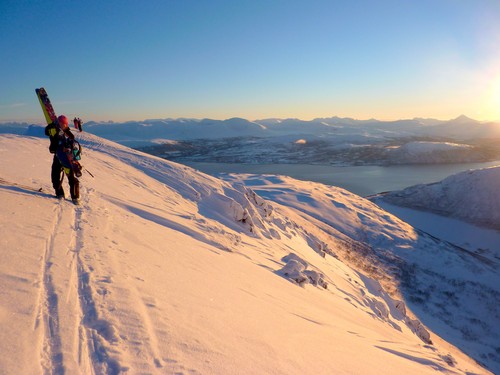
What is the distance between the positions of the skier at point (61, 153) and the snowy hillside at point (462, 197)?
43.7m

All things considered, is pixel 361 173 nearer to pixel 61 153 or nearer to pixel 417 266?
pixel 417 266

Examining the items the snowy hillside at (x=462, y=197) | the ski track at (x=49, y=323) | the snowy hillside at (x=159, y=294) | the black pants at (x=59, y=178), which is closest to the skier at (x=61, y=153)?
the black pants at (x=59, y=178)

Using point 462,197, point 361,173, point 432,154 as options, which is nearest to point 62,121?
point 462,197

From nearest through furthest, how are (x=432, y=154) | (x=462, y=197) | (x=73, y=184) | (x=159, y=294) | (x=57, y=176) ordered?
(x=159, y=294) < (x=57, y=176) < (x=73, y=184) < (x=462, y=197) < (x=432, y=154)

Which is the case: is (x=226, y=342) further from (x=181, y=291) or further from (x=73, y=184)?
(x=73, y=184)

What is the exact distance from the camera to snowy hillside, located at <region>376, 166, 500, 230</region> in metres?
39.9

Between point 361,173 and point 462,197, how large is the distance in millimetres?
30224

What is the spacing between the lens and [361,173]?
7281cm

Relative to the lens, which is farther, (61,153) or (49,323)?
(61,153)

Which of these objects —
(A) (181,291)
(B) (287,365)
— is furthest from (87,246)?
(B) (287,365)

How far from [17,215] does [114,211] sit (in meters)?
2.26

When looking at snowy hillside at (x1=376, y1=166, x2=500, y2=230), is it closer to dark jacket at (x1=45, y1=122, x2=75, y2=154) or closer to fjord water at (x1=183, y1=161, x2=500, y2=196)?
fjord water at (x1=183, y1=161, x2=500, y2=196)

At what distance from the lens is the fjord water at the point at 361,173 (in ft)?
194

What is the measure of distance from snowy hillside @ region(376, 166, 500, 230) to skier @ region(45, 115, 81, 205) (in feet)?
143
